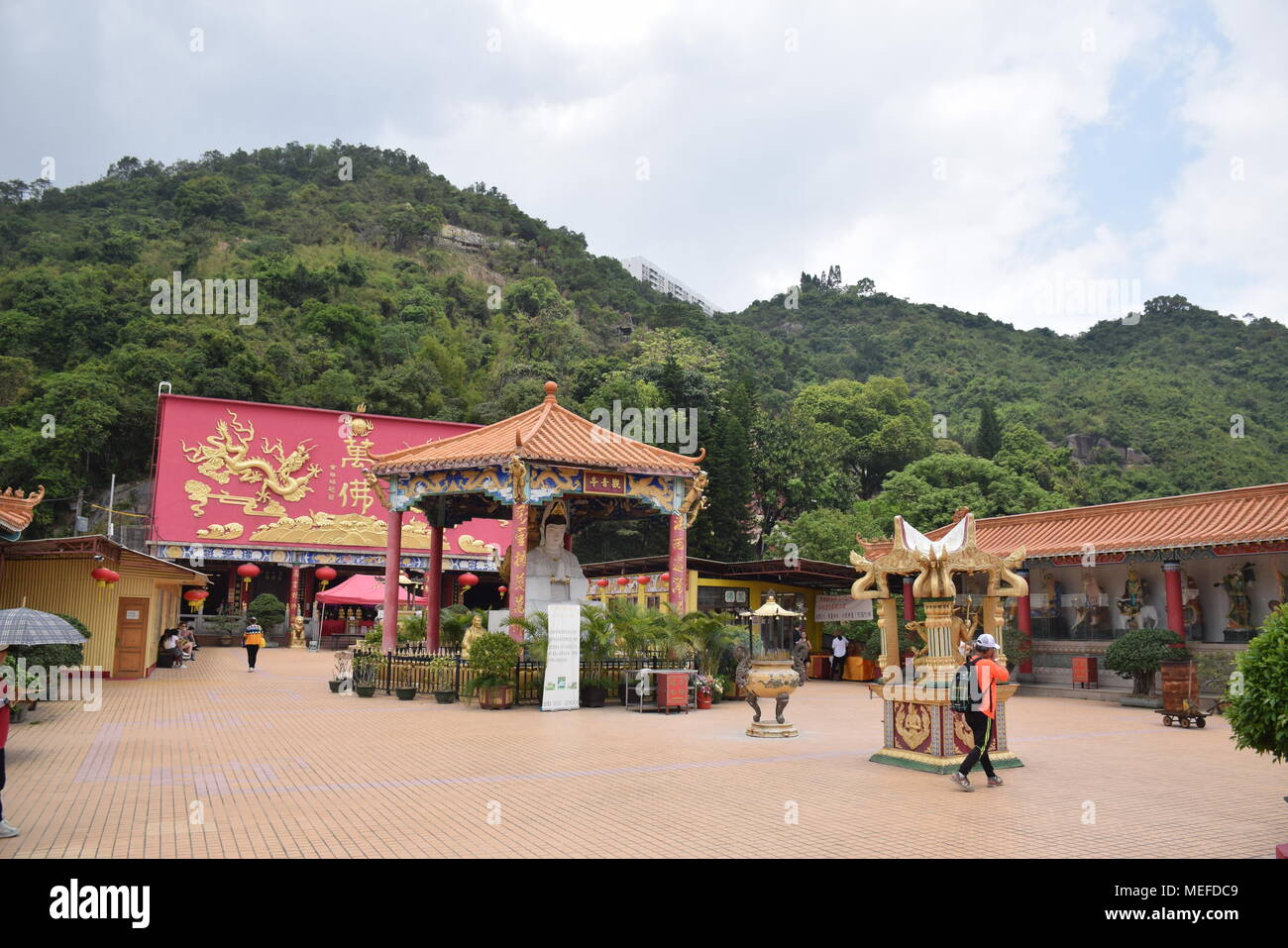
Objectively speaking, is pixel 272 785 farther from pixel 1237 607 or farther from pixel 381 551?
pixel 381 551

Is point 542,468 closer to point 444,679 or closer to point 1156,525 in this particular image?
point 444,679

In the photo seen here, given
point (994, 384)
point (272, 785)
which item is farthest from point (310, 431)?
point (994, 384)

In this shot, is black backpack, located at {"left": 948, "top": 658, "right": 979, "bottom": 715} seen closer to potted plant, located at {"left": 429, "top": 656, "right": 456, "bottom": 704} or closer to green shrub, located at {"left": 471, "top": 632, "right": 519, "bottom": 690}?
green shrub, located at {"left": 471, "top": 632, "right": 519, "bottom": 690}

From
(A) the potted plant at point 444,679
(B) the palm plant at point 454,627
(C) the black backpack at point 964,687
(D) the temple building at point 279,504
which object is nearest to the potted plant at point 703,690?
(A) the potted plant at point 444,679

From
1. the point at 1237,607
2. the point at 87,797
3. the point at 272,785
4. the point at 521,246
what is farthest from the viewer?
the point at 521,246

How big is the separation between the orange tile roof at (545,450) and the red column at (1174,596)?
10.7m

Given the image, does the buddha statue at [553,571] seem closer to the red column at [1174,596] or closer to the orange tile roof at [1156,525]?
the orange tile roof at [1156,525]

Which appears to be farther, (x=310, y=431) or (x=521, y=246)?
(x=521, y=246)

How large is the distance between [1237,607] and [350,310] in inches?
2119

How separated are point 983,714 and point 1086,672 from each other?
47.4 ft

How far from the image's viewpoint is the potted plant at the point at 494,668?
53.1 feet

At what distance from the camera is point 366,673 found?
61.7ft

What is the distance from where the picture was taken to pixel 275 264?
64188mm

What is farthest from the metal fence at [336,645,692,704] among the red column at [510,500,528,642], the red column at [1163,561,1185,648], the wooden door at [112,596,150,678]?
the red column at [1163,561,1185,648]
